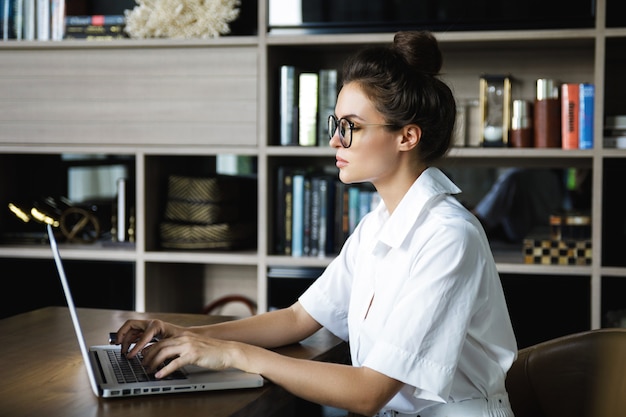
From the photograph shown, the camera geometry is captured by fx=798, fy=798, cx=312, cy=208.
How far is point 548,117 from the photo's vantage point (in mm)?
2758

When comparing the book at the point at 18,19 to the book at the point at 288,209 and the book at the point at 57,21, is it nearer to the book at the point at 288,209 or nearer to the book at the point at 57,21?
the book at the point at 57,21

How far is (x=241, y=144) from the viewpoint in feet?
9.43

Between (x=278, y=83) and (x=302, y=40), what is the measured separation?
0.63 ft

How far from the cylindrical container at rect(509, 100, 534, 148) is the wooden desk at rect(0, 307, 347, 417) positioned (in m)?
1.33

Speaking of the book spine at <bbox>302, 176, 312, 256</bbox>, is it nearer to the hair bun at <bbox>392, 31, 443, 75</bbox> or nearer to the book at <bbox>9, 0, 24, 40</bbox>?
the book at <bbox>9, 0, 24, 40</bbox>

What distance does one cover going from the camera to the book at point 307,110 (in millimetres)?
2883

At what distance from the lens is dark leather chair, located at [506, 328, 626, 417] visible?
1569 mm

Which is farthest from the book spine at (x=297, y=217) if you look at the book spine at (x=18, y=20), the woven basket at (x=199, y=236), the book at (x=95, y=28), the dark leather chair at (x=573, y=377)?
the dark leather chair at (x=573, y=377)

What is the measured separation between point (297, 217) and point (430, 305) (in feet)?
5.25

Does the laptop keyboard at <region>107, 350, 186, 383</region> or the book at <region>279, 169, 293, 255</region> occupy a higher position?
the book at <region>279, 169, 293, 255</region>

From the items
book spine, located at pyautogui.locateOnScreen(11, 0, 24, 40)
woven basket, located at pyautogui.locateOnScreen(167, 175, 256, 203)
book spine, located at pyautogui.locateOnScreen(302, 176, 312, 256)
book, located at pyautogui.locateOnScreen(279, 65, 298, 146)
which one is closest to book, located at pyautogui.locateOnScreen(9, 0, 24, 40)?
book spine, located at pyautogui.locateOnScreen(11, 0, 24, 40)

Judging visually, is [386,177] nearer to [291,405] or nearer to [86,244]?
[291,405]

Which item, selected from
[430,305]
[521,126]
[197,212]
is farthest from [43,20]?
[430,305]

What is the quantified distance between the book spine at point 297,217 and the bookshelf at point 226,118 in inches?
2.6
